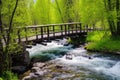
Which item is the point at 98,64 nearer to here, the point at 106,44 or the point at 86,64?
the point at 86,64

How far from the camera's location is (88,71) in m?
20.0

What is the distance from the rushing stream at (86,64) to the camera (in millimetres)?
18531

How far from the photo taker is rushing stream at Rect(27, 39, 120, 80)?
18531 mm

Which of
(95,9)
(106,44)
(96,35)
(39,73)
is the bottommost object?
(39,73)

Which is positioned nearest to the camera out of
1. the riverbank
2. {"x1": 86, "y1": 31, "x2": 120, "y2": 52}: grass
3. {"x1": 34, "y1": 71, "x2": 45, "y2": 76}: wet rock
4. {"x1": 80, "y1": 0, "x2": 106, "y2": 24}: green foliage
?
{"x1": 34, "y1": 71, "x2": 45, "y2": 76}: wet rock

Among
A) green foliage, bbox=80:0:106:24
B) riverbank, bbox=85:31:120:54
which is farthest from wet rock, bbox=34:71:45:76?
green foliage, bbox=80:0:106:24

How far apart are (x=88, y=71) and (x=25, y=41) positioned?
19.5ft

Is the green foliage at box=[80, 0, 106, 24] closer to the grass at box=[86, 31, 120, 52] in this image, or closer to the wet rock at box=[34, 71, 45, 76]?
the grass at box=[86, 31, 120, 52]

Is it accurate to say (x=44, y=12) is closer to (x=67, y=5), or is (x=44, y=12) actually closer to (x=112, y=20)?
(x=67, y=5)

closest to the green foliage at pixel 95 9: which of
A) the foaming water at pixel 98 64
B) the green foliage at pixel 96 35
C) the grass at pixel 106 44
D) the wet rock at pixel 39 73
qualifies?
the grass at pixel 106 44

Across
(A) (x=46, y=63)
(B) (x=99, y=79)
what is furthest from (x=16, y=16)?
(B) (x=99, y=79)

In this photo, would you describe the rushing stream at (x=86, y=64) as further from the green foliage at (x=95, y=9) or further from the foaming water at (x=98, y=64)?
the green foliage at (x=95, y=9)

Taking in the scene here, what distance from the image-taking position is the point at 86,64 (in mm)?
22547

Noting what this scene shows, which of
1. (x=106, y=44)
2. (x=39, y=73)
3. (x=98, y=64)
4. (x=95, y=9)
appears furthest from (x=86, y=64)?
(x=95, y=9)
